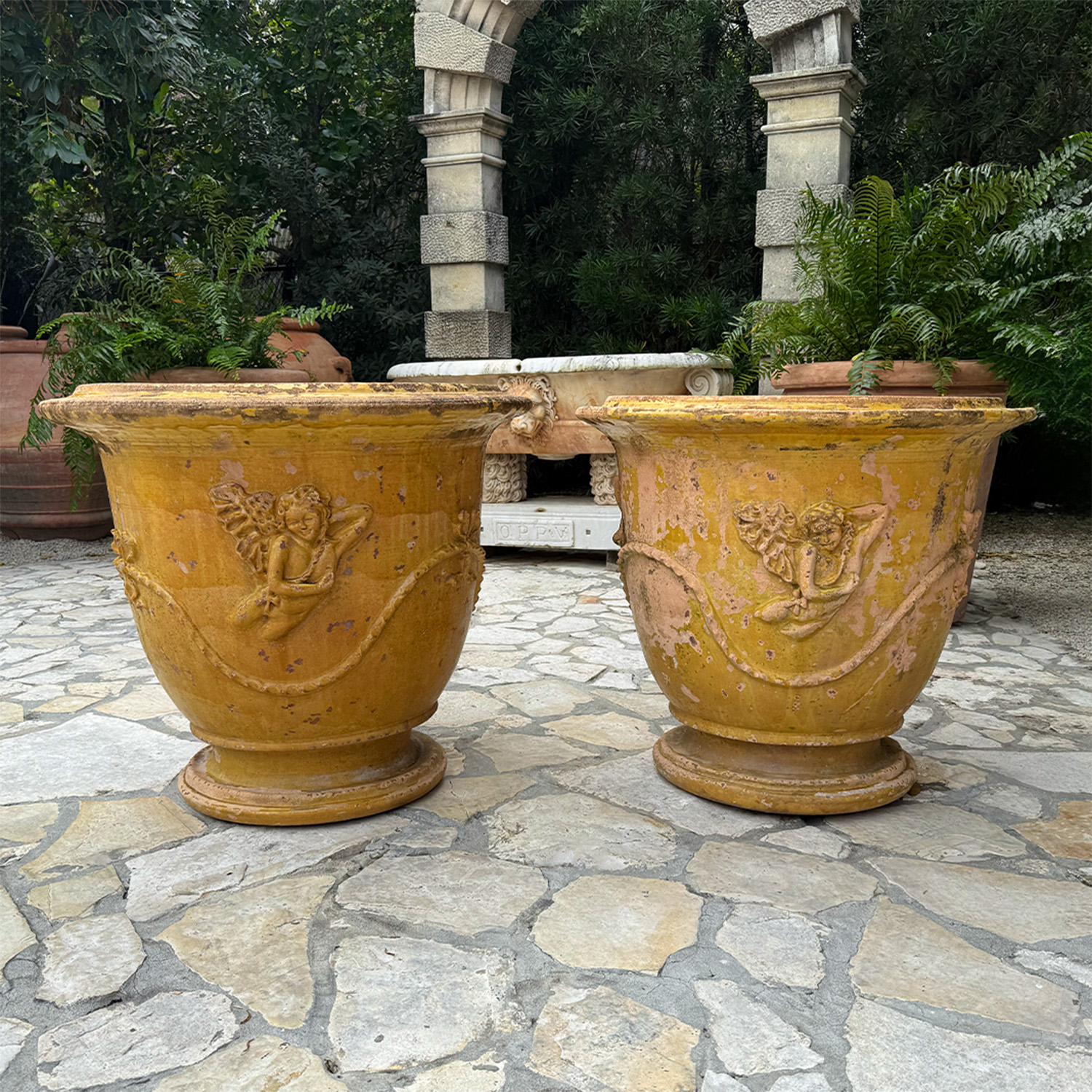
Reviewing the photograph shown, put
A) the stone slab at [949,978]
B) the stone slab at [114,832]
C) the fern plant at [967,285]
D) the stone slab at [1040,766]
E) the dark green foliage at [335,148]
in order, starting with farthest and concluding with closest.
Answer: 1. the dark green foliage at [335,148]
2. the fern plant at [967,285]
3. the stone slab at [1040,766]
4. the stone slab at [114,832]
5. the stone slab at [949,978]

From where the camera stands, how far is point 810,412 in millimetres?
1889

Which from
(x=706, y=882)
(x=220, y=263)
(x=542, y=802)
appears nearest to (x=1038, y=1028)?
(x=706, y=882)

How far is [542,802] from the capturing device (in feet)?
7.51

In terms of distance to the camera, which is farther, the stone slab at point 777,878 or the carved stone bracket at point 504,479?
the carved stone bracket at point 504,479

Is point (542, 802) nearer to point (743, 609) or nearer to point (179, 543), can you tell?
point (743, 609)

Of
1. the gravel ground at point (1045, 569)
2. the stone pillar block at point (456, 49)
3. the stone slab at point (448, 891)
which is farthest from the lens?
the stone pillar block at point (456, 49)

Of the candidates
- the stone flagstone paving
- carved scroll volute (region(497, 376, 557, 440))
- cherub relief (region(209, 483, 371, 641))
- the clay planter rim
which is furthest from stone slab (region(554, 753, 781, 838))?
carved scroll volute (region(497, 376, 557, 440))

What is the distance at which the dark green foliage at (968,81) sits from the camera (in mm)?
6301

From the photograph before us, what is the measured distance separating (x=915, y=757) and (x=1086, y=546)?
3895 millimetres

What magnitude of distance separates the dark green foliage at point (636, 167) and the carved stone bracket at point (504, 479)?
1969 mm

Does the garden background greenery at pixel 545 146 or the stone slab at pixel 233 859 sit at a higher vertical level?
the garden background greenery at pixel 545 146

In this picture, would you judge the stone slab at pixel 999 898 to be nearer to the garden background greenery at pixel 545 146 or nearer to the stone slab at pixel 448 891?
the stone slab at pixel 448 891

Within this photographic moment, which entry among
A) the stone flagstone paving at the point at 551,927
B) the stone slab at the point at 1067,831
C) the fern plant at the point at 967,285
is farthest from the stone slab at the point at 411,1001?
the fern plant at the point at 967,285

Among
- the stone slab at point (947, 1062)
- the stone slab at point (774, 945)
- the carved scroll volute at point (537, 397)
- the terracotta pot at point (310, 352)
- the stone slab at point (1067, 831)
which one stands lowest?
the stone slab at point (1067, 831)
